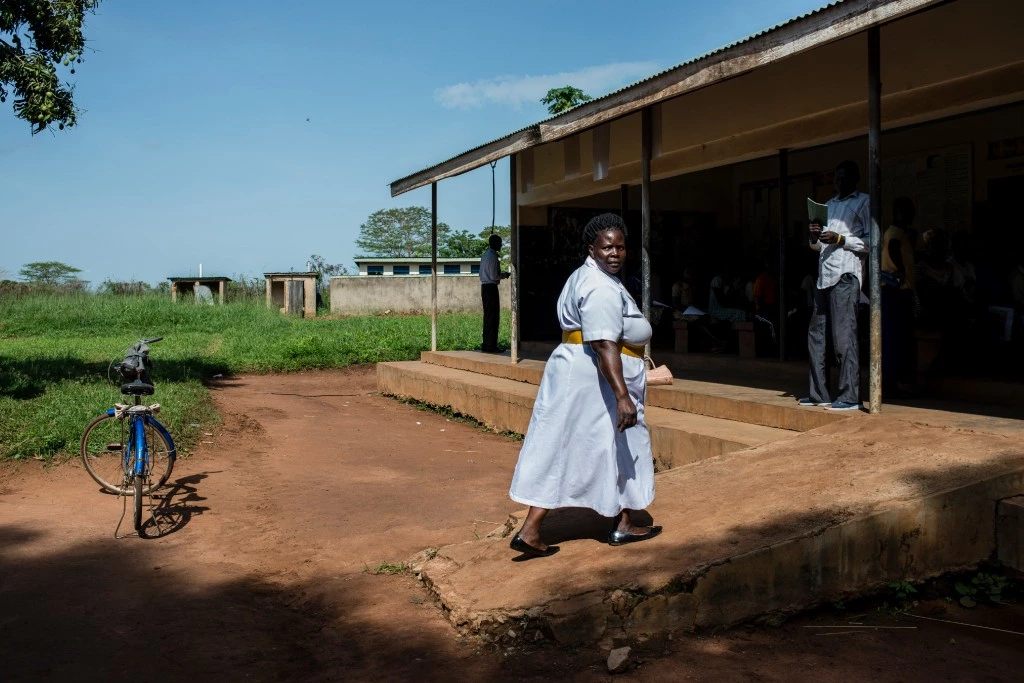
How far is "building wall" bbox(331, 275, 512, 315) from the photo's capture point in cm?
3053

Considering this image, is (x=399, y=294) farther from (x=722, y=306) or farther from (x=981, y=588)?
(x=981, y=588)

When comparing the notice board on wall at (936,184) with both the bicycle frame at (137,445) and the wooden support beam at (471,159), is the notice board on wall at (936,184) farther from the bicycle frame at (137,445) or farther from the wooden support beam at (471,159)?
the bicycle frame at (137,445)

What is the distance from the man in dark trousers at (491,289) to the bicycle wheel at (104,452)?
20.0 feet

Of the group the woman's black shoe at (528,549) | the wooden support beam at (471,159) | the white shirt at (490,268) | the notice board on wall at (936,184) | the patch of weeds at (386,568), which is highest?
the wooden support beam at (471,159)

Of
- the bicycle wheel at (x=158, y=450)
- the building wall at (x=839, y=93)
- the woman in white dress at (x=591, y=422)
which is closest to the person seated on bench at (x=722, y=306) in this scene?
the building wall at (x=839, y=93)

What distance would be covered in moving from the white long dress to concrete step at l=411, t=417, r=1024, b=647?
31 cm

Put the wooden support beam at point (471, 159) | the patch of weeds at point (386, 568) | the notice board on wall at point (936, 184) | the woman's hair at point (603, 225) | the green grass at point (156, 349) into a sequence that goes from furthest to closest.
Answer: the wooden support beam at point (471, 159)
the notice board on wall at point (936, 184)
the green grass at point (156, 349)
the patch of weeds at point (386, 568)
the woman's hair at point (603, 225)

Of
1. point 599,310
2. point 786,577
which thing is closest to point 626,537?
point 786,577

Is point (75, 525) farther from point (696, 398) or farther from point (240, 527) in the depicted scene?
point (696, 398)

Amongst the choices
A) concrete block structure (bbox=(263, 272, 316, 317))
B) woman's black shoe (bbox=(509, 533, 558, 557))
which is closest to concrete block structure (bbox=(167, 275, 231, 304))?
concrete block structure (bbox=(263, 272, 316, 317))

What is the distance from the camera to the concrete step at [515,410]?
20.6 feet

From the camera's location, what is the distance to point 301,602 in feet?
15.3

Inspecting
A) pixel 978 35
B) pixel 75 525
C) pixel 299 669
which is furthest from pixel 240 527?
pixel 978 35

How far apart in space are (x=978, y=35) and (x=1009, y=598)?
4.62 meters
